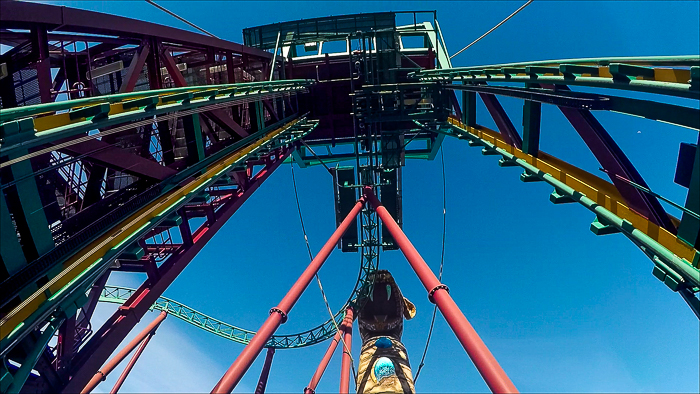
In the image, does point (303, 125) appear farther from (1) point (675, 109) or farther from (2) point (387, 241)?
(1) point (675, 109)

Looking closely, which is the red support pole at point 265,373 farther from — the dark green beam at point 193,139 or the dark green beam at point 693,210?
the dark green beam at point 693,210

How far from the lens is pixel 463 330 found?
733 cm

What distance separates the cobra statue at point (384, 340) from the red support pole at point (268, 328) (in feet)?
18.4

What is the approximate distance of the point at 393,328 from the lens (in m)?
18.6

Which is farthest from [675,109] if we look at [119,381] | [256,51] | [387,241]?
[119,381]

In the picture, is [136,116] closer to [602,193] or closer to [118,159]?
[118,159]

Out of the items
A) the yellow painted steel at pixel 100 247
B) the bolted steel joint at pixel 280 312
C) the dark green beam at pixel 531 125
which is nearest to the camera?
the yellow painted steel at pixel 100 247

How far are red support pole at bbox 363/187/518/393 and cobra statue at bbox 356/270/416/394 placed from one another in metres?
6.46

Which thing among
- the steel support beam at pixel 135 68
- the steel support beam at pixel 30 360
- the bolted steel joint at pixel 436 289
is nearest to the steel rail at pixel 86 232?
Result: the steel support beam at pixel 30 360

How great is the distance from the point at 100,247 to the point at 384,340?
43.1ft

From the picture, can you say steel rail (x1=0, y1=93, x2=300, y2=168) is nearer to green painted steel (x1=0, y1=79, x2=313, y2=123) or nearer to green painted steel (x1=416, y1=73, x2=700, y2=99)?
green painted steel (x1=0, y1=79, x2=313, y2=123)

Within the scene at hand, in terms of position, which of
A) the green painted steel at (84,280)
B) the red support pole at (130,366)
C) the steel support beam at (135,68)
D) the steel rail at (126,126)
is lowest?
the red support pole at (130,366)

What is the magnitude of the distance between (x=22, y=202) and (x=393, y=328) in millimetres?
15536

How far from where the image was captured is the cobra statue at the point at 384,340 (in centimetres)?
1517
